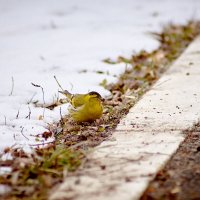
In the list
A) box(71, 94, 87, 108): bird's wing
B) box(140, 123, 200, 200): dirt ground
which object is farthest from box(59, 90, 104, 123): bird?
box(140, 123, 200, 200): dirt ground

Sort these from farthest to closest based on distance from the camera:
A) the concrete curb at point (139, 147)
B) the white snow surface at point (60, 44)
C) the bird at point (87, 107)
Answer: the white snow surface at point (60, 44)
the bird at point (87, 107)
the concrete curb at point (139, 147)

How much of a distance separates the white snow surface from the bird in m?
0.25

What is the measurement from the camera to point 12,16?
28.3 ft

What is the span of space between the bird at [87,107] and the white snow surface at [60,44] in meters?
0.25

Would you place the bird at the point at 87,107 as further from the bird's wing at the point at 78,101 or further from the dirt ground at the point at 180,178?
the dirt ground at the point at 180,178

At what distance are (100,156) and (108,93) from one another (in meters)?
1.76

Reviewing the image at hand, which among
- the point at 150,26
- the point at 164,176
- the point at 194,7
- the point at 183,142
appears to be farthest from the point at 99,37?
the point at 164,176

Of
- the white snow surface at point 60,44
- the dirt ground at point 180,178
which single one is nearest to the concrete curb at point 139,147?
the dirt ground at point 180,178

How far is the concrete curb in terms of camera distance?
259 cm

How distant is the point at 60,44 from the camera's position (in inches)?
262

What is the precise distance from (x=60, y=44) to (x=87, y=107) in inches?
121

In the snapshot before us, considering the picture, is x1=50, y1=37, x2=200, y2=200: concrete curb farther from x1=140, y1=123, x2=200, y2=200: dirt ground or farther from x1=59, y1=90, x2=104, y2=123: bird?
x1=59, y1=90, x2=104, y2=123: bird

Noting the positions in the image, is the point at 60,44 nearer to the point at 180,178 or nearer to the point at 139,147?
the point at 139,147

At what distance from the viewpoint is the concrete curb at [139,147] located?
8.48 feet
